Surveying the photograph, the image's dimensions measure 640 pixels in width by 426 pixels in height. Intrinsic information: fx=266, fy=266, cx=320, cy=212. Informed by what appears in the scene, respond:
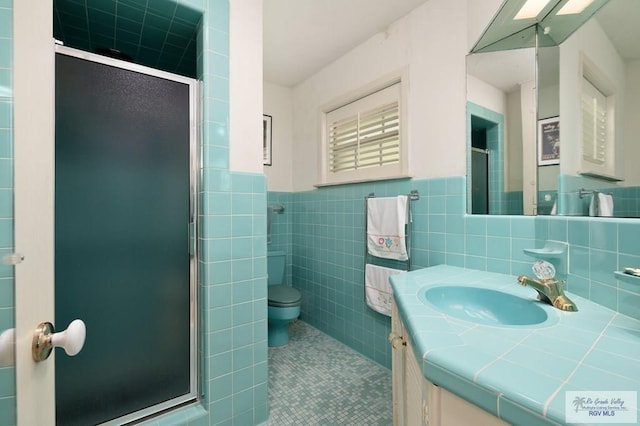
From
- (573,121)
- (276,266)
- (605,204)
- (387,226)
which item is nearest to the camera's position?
(605,204)

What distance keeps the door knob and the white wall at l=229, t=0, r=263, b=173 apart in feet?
2.93

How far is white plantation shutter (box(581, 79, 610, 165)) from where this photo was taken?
83 cm

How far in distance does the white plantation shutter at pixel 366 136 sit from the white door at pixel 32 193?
1.60 meters

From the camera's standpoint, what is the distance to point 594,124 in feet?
2.86

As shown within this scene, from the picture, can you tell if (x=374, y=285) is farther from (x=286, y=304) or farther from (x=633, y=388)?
(x=633, y=388)

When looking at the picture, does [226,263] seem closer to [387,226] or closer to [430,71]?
[387,226]

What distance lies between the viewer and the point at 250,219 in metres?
1.33

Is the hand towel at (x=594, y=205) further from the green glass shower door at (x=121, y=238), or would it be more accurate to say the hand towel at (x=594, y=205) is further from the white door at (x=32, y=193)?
the green glass shower door at (x=121, y=238)

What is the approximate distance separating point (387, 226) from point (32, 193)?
155 centimetres

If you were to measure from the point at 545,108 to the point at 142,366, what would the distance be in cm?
208

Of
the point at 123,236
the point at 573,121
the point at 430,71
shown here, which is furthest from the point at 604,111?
the point at 123,236

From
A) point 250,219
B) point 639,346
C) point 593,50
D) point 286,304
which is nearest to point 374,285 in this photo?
point 286,304

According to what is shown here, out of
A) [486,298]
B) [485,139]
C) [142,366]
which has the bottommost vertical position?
[142,366]

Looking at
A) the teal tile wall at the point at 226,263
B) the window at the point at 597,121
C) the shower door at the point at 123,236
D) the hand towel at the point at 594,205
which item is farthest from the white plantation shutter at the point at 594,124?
the shower door at the point at 123,236
